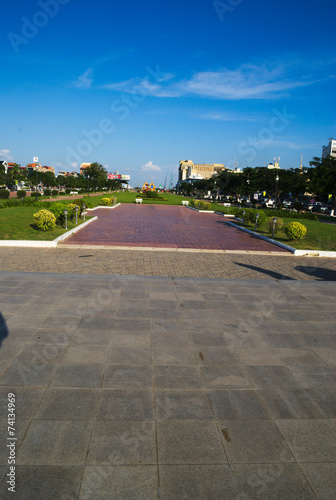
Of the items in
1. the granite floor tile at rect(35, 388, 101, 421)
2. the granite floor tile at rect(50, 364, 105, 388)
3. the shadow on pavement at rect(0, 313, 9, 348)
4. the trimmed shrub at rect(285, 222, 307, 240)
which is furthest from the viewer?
the trimmed shrub at rect(285, 222, 307, 240)

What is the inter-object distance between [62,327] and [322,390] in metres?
3.97

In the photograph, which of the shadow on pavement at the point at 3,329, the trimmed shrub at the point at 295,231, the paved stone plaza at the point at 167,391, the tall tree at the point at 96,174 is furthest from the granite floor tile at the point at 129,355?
the tall tree at the point at 96,174

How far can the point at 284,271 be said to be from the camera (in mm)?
10609

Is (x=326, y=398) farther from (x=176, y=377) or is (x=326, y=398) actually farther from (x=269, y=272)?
(x=269, y=272)

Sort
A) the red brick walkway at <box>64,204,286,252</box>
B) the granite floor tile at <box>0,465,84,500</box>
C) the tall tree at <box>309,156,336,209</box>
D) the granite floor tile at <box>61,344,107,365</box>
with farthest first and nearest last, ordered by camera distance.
Answer: the tall tree at <box>309,156,336,209</box> < the red brick walkway at <box>64,204,286,252</box> < the granite floor tile at <box>61,344,107,365</box> < the granite floor tile at <box>0,465,84,500</box>

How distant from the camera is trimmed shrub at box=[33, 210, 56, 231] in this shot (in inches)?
588

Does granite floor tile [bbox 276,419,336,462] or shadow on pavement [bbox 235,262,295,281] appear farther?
shadow on pavement [bbox 235,262,295,281]

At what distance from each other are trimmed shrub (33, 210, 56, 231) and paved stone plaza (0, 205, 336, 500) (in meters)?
7.93

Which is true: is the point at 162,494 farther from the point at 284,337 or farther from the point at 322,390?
the point at 284,337

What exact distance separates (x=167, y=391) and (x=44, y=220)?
12887 millimetres

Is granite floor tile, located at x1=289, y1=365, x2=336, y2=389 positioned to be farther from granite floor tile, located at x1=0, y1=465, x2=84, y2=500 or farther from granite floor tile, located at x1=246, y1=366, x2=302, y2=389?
granite floor tile, located at x1=0, y1=465, x2=84, y2=500

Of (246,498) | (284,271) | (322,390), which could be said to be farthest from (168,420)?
(284,271)

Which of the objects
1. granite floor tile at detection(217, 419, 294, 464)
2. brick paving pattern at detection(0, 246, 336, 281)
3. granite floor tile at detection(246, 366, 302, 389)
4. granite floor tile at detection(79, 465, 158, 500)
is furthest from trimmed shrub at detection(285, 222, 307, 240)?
granite floor tile at detection(79, 465, 158, 500)

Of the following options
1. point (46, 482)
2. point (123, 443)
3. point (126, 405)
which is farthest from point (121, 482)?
point (126, 405)
